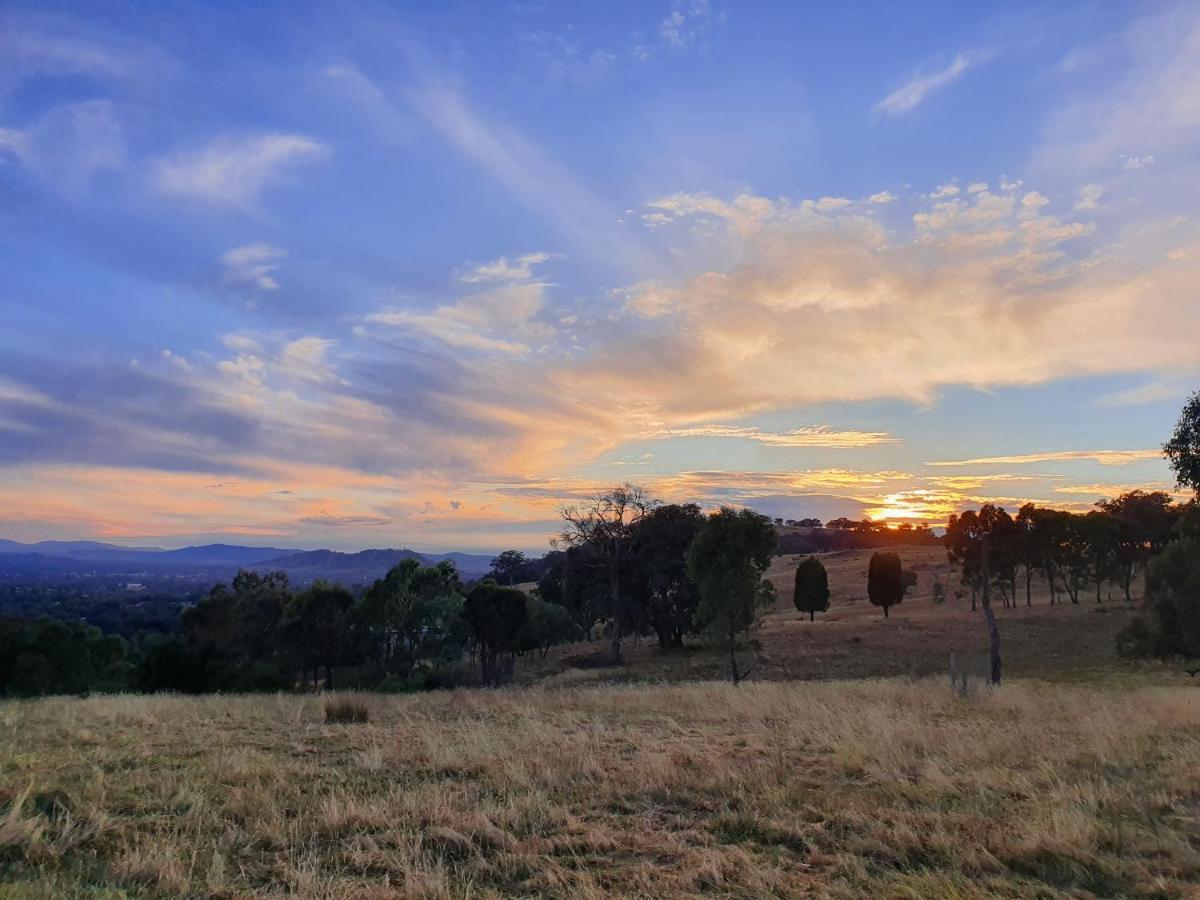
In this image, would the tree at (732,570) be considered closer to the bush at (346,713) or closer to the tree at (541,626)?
the bush at (346,713)

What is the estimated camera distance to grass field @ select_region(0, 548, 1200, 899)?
18.0 ft

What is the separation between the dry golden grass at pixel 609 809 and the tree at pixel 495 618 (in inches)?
1058

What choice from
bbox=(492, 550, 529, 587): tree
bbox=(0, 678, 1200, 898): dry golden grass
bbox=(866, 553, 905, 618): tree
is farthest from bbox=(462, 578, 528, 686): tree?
bbox=(492, 550, 529, 587): tree

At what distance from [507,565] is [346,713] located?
83.5 metres

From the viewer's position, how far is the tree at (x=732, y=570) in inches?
1046

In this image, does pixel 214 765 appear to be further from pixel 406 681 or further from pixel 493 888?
pixel 406 681

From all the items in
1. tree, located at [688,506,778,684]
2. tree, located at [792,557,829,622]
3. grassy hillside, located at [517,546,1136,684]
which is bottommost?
grassy hillside, located at [517,546,1136,684]

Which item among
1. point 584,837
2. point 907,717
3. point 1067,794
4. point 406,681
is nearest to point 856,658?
point 406,681

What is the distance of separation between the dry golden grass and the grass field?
3 centimetres

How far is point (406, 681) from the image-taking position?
115 ft

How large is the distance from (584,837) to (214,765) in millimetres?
5352

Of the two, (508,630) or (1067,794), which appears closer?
(1067,794)

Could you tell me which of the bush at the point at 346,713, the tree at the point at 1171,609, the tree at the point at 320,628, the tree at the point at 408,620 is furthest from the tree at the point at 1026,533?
the bush at the point at 346,713

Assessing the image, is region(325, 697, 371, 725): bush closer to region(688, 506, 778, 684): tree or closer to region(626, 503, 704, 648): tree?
region(688, 506, 778, 684): tree
